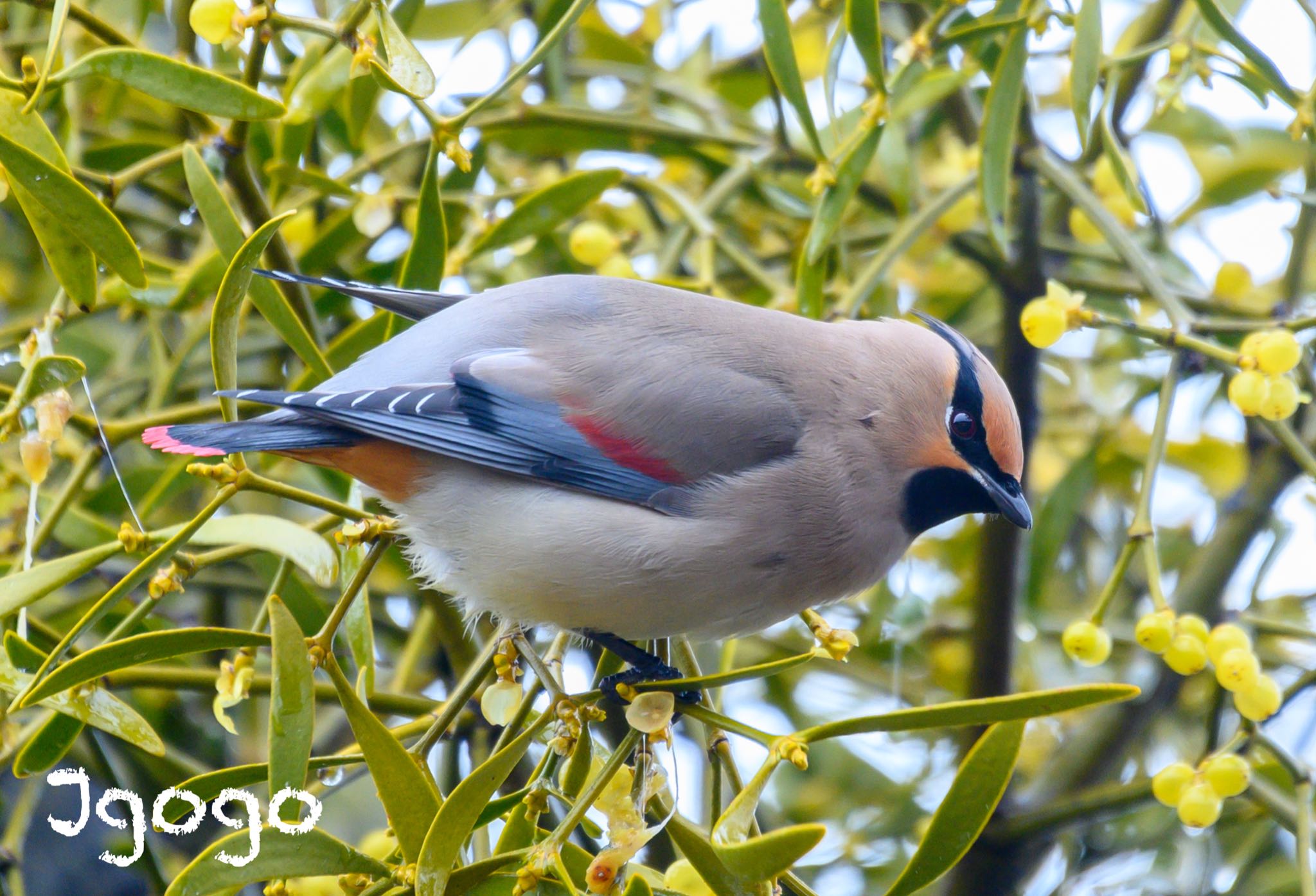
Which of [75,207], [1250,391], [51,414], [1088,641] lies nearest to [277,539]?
[51,414]

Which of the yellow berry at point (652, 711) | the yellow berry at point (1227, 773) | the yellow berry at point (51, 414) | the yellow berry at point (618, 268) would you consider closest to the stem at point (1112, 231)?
the yellow berry at point (1227, 773)

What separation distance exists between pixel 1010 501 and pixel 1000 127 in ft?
1.90

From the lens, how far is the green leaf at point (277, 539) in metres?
1.64

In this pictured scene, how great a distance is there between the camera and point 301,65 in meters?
2.15

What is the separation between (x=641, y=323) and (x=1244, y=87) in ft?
3.16

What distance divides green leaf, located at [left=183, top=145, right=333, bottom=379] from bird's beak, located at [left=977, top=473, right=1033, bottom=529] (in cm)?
107

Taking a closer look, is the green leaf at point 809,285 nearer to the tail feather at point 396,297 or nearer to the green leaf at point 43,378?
the tail feather at point 396,297

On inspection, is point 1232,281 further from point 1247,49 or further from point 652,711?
point 652,711

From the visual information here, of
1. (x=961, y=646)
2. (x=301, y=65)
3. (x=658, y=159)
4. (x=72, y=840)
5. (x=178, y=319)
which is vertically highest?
(x=301, y=65)

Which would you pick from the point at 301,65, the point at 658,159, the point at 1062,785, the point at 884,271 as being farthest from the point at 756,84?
the point at 1062,785

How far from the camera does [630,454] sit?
2133 millimetres

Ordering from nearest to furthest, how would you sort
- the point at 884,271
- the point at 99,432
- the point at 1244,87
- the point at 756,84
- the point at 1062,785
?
the point at 99,432, the point at 1244,87, the point at 884,271, the point at 1062,785, the point at 756,84

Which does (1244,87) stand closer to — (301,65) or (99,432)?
(301,65)

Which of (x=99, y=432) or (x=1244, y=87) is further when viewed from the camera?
(x=1244, y=87)
